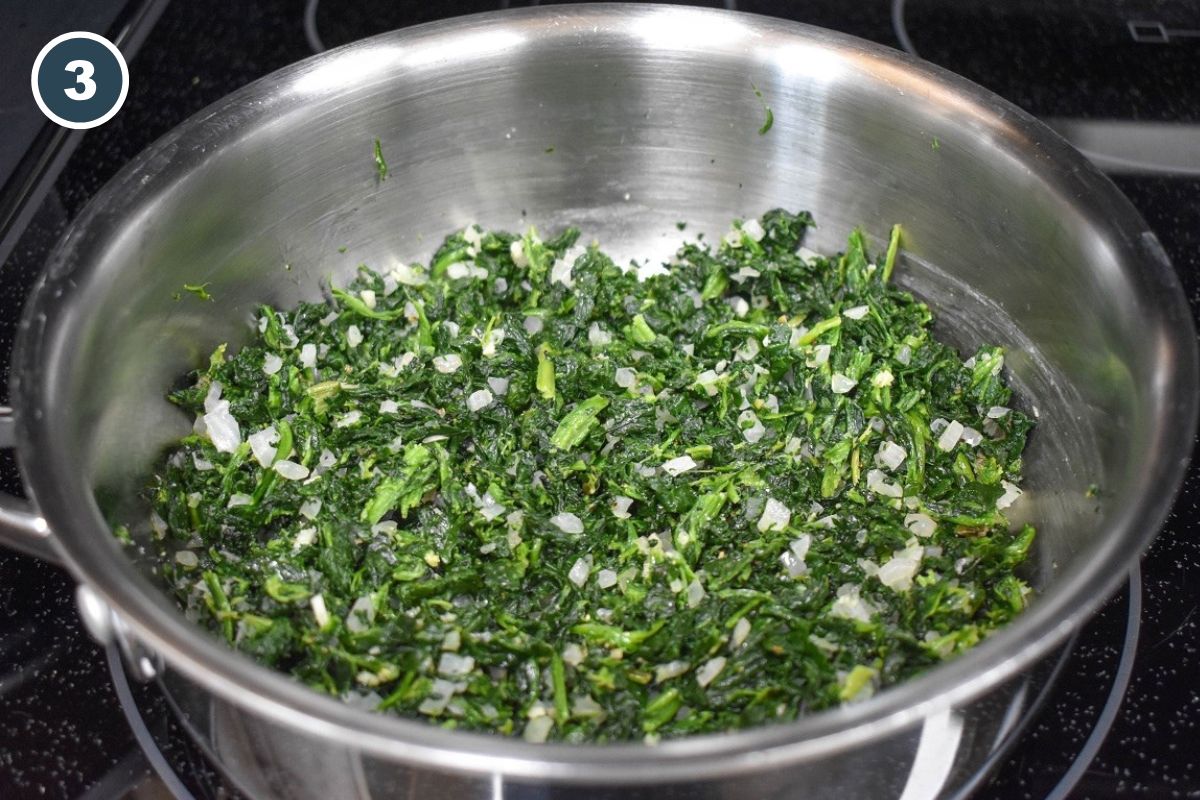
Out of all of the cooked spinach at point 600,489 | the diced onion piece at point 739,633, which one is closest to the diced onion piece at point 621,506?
the cooked spinach at point 600,489

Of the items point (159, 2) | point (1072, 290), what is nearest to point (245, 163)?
point (159, 2)

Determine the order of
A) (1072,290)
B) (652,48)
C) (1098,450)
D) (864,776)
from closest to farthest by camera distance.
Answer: (864,776), (1098,450), (1072,290), (652,48)

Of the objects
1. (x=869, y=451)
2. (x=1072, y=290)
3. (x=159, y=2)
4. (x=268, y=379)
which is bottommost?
(x=869, y=451)

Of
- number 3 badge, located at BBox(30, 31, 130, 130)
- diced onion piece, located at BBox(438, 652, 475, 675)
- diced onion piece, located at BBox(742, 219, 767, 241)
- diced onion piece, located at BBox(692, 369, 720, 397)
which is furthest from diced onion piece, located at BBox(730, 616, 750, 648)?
number 3 badge, located at BBox(30, 31, 130, 130)

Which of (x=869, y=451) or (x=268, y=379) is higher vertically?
(x=268, y=379)

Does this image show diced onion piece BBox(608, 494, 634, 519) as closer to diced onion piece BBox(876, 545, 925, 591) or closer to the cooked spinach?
the cooked spinach

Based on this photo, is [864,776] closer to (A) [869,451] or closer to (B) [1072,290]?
(A) [869,451]
